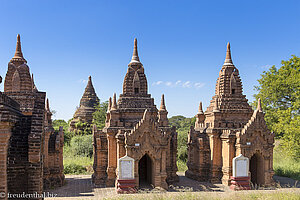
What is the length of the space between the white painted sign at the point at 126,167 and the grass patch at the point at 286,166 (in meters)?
14.1

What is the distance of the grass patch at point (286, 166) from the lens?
22.1 meters

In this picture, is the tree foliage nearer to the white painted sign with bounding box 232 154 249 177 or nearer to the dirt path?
the dirt path

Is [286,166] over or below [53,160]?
below

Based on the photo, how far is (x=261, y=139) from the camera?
17797 mm

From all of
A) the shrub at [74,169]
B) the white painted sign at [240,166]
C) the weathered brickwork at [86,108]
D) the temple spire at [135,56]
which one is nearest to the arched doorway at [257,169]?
the white painted sign at [240,166]

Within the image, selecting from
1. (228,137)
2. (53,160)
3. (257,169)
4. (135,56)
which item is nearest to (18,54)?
(53,160)

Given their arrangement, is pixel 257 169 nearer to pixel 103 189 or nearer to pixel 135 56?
pixel 103 189

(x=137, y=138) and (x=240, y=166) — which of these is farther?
(x=240, y=166)

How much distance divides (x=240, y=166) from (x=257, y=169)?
7.78 feet

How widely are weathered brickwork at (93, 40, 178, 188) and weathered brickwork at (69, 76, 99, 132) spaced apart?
833 inches

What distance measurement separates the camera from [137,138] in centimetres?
1611

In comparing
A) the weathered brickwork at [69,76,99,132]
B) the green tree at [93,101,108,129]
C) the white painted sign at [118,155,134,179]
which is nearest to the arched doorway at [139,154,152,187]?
the white painted sign at [118,155,134,179]

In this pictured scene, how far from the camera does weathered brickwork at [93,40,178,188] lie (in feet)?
53.3

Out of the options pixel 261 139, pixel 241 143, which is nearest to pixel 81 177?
pixel 241 143
